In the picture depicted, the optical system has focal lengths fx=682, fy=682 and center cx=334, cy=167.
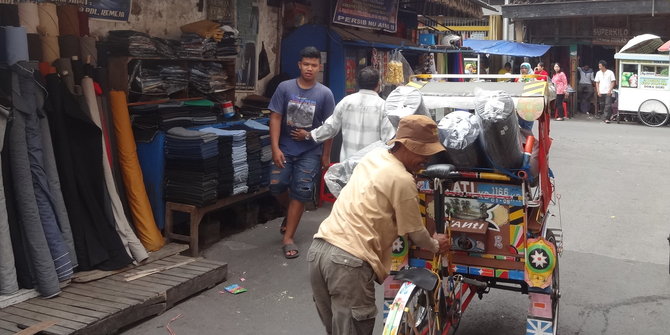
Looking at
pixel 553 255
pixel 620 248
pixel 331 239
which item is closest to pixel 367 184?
pixel 331 239

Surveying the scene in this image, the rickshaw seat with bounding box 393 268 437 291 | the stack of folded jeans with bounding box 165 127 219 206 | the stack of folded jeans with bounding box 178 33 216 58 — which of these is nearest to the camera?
the rickshaw seat with bounding box 393 268 437 291

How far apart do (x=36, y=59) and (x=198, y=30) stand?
2.02 m

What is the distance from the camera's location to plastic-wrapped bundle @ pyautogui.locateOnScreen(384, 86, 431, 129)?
423 centimetres

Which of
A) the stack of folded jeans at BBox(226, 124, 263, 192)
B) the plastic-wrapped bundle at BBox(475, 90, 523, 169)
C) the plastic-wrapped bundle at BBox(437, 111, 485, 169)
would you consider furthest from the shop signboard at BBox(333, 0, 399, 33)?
the plastic-wrapped bundle at BBox(475, 90, 523, 169)

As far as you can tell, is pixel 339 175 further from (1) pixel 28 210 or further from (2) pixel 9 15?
(2) pixel 9 15

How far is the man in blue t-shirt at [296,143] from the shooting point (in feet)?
21.5

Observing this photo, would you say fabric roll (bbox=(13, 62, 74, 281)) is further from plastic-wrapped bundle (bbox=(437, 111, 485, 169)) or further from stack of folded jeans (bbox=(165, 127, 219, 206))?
plastic-wrapped bundle (bbox=(437, 111, 485, 169))

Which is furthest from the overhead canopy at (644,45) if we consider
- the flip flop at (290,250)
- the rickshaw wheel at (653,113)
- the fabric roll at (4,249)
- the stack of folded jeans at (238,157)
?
the fabric roll at (4,249)

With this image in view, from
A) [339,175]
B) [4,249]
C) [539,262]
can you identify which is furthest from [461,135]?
Result: [4,249]

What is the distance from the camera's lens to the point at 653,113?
62.3 ft

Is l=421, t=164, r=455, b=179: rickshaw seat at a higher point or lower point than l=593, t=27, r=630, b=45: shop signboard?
lower

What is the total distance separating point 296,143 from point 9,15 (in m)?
2.71

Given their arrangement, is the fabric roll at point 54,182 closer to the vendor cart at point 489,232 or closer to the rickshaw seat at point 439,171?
the vendor cart at point 489,232

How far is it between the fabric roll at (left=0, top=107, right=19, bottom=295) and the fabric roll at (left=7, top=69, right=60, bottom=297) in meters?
0.11
